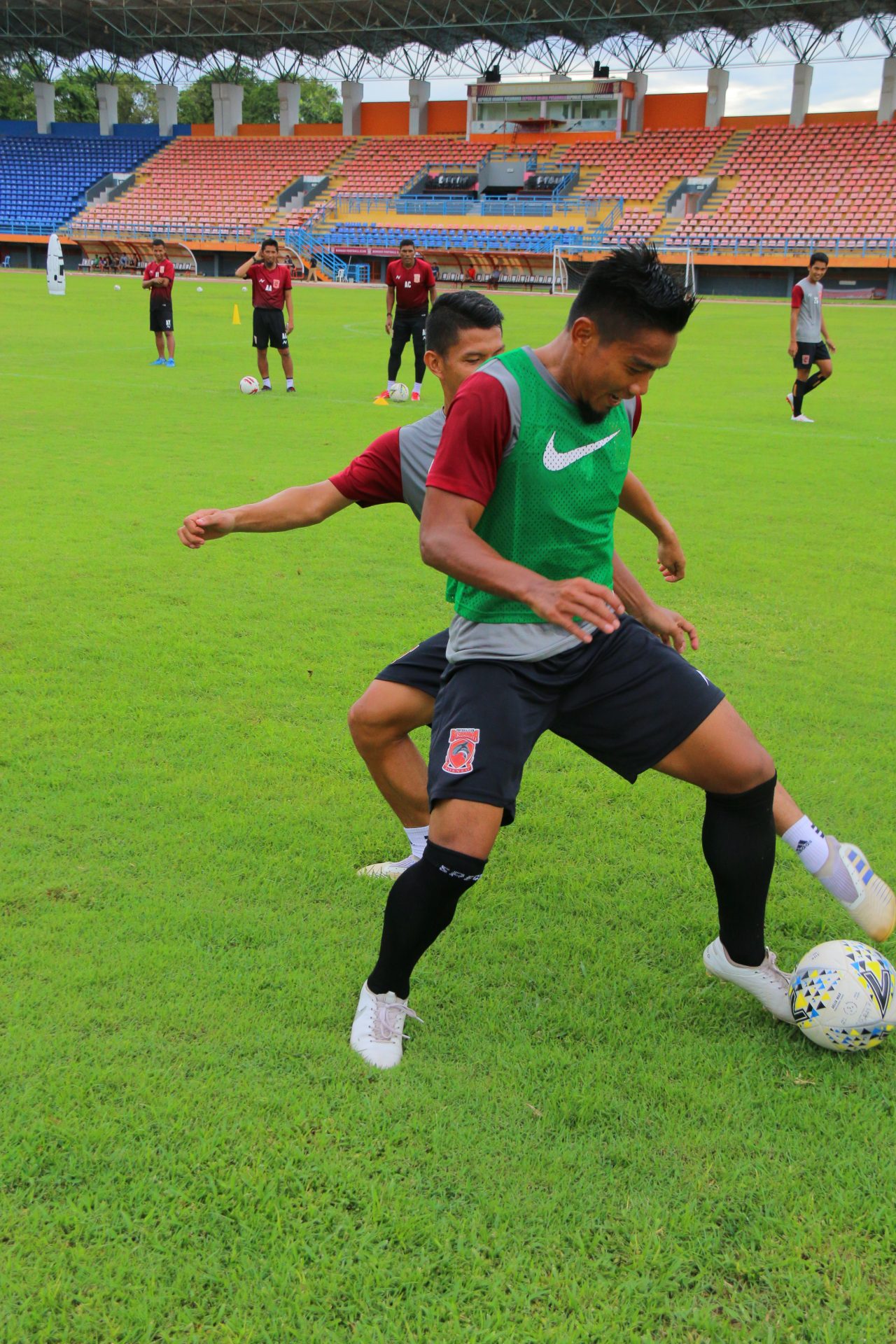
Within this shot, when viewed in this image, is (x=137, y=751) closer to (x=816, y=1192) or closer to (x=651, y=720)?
(x=651, y=720)

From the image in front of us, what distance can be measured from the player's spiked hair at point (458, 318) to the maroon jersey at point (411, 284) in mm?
12024

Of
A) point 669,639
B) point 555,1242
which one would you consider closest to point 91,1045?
point 555,1242

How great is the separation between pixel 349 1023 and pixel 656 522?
171 centimetres

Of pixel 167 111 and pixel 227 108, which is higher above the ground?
pixel 227 108

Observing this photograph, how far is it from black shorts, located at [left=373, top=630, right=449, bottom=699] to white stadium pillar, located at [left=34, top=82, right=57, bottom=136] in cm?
7450

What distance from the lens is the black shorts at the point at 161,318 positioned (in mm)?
17891

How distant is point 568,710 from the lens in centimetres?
298

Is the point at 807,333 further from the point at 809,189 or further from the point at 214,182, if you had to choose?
the point at 214,182

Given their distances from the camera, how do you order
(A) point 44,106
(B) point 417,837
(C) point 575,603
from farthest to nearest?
(A) point 44,106, (B) point 417,837, (C) point 575,603

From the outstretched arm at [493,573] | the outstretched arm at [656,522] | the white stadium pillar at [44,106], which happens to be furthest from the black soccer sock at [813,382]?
the white stadium pillar at [44,106]

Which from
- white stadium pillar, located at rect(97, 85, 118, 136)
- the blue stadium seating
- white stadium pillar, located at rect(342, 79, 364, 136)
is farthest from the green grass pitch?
white stadium pillar, located at rect(97, 85, 118, 136)

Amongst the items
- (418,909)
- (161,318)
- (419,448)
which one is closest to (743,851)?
(418,909)

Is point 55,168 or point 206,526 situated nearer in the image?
point 206,526

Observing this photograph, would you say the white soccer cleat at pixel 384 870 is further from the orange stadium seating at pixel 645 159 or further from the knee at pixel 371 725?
the orange stadium seating at pixel 645 159
